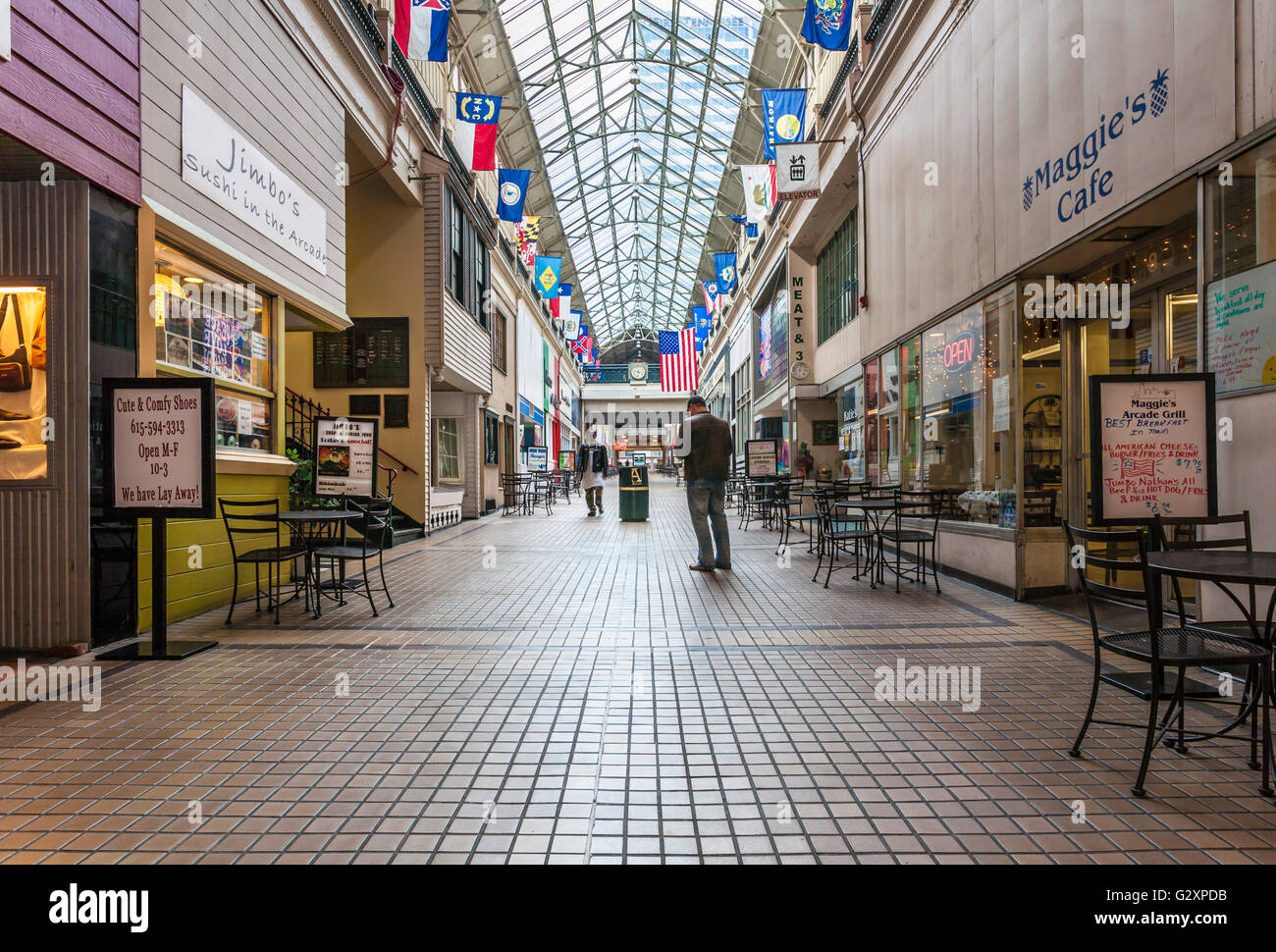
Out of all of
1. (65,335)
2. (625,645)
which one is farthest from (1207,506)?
(65,335)

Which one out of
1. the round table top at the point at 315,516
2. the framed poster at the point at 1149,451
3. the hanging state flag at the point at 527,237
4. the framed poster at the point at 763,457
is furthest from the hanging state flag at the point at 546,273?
the framed poster at the point at 1149,451

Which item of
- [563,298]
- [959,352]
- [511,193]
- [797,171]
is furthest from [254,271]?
[563,298]

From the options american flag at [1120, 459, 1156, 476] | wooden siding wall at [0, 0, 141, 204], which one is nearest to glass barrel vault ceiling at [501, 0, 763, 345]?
wooden siding wall at [0, 0, 141, 204]

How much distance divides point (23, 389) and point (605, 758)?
4253 millimetres

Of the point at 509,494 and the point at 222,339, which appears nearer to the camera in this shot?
the point at 222,339

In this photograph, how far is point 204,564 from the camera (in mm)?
5703

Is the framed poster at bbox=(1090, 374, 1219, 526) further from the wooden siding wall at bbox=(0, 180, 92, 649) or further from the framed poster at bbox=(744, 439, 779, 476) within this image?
the framed poster at bbox=(744, 439, 779, 476)

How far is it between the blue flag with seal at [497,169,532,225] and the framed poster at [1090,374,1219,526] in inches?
517

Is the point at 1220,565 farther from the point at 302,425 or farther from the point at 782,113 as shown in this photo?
the point at 782,113

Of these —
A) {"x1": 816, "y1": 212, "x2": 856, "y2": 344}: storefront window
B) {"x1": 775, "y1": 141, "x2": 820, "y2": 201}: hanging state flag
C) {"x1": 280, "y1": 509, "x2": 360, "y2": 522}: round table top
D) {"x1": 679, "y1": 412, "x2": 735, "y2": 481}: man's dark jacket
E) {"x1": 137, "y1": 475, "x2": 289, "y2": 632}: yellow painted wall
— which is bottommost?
{"x1": 137, "y1": 475, "x2": 289, "y2": 632}: yellow painted wall

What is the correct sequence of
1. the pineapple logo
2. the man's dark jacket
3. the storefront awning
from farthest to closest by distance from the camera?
the man's dark jacket < the storefront awning < the pineapple logo

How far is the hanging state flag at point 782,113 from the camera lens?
1214cm

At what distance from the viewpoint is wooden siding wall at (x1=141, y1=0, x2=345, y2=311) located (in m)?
4.98
